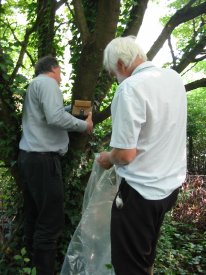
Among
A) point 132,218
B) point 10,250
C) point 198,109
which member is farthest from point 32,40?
point 198,109

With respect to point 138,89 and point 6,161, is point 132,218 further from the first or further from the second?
point 6,161

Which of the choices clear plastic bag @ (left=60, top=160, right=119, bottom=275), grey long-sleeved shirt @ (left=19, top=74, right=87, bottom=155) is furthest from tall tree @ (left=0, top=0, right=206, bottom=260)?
clear plastic bag @ (left=60, top=160, right=119, bottom=275)

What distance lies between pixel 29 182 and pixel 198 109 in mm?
7830

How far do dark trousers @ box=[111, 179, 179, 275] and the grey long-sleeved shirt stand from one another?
93 cm

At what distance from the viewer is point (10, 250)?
132 inches

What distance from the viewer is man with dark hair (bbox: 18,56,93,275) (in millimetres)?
2965

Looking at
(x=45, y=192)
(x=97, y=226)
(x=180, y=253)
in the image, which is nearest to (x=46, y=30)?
(x=45, y=192)

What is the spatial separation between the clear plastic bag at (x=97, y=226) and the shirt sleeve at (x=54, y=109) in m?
0.42

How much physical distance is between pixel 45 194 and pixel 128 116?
127 centimetres

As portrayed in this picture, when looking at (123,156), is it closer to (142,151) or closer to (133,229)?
(142,151)

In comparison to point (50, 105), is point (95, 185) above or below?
below

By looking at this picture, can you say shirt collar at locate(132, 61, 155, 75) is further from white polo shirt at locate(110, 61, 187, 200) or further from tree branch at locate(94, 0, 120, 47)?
tree branch at locate(94, 0, 120, 47)

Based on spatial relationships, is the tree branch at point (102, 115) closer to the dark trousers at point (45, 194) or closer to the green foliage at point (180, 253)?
the dark trousers at point (45, 194)

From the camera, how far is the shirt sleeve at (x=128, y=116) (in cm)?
198
